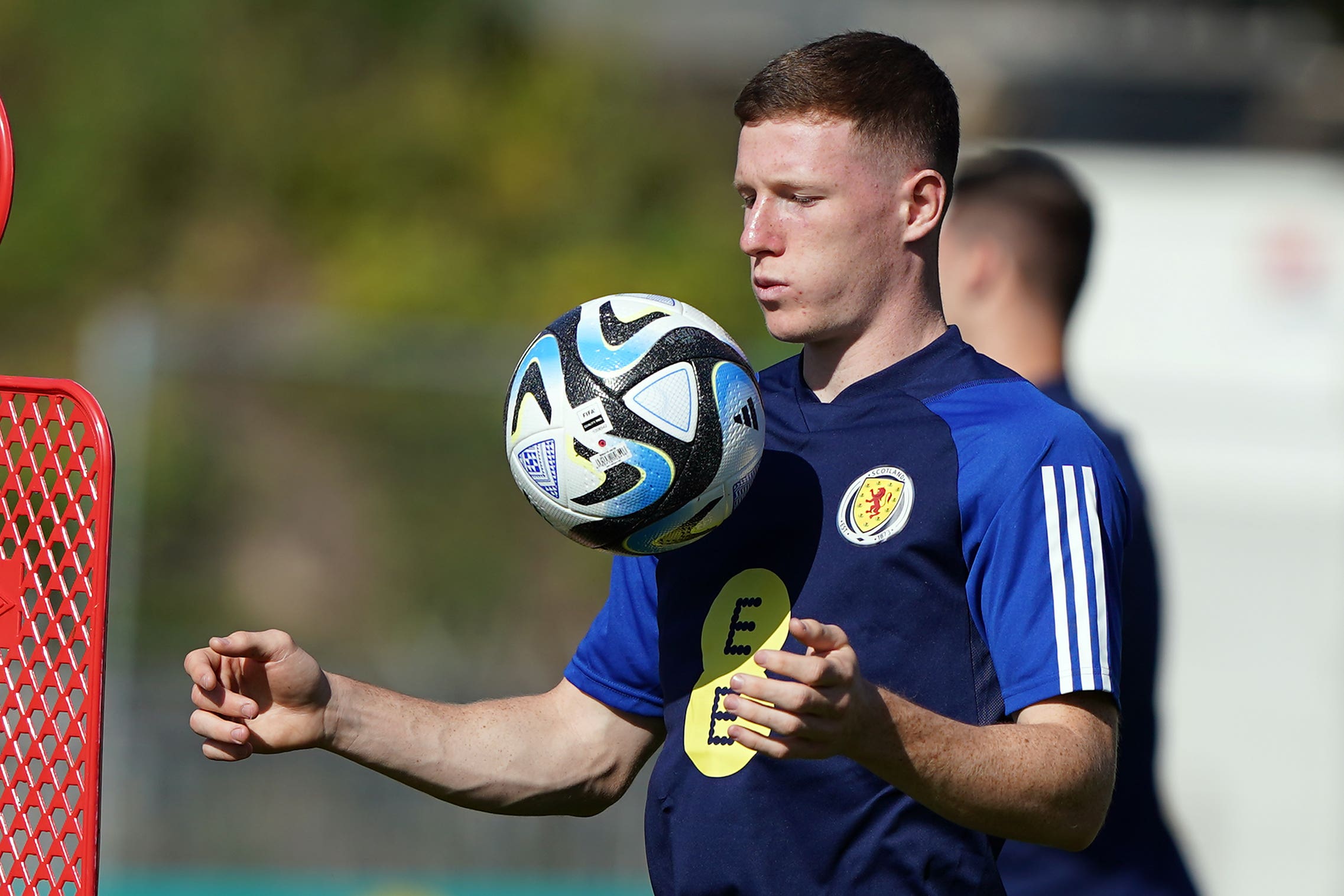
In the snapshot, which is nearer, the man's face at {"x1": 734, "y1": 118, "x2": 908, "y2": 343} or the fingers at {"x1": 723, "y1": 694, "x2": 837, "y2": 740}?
the fingers at {"x1": 723, "y1": 694, "x2": 837, "y2": 740}

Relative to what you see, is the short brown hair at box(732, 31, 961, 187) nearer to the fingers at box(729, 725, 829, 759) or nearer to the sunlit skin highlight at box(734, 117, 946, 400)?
the sunlit skin highlight at box(734, 117, 946, 400)

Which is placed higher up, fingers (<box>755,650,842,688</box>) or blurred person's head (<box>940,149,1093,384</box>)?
blurred person's head (<box>940,149,1093,384</box>)

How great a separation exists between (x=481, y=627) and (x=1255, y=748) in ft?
20.2

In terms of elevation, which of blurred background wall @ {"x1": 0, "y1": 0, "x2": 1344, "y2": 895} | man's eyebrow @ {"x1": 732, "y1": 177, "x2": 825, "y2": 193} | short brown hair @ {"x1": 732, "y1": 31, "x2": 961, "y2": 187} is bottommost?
blurred background wall @ {"x1": 0, "y1": 0, "x2": 1344, "y2": 895}

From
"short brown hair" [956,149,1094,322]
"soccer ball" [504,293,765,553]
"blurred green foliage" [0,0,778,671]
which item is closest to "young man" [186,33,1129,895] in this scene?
"soccer ball" [504,293,765,553]

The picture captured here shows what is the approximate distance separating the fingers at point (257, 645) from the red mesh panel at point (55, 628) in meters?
0.20

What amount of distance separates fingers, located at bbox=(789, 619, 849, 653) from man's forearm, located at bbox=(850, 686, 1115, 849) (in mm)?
102

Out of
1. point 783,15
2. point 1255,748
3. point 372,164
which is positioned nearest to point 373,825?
point 1255,748

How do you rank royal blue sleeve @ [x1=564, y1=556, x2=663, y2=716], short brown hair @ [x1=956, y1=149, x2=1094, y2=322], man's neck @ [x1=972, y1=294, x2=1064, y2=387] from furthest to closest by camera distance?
short brown hair @ [x1=956, y1=149, x2=1094, y2=322]
man's neck @ [x1=972, y1=294, x2=1064, y2=387]
royal blue sleeve @ [x1=564, y1=556, x2=663, y2=716]

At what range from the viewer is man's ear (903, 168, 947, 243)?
2.88m

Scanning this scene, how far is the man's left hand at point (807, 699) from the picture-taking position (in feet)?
6.99

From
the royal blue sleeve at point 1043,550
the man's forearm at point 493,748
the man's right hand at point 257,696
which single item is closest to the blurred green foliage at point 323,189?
the man's forearm at point 493,748

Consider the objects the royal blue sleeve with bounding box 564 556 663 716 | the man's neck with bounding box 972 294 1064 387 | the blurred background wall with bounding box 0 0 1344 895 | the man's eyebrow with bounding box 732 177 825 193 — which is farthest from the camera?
the blurred background wall with bounding box 0 0 1344 895

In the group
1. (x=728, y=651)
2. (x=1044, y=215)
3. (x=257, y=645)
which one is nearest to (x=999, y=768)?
(x=728, y=651)
